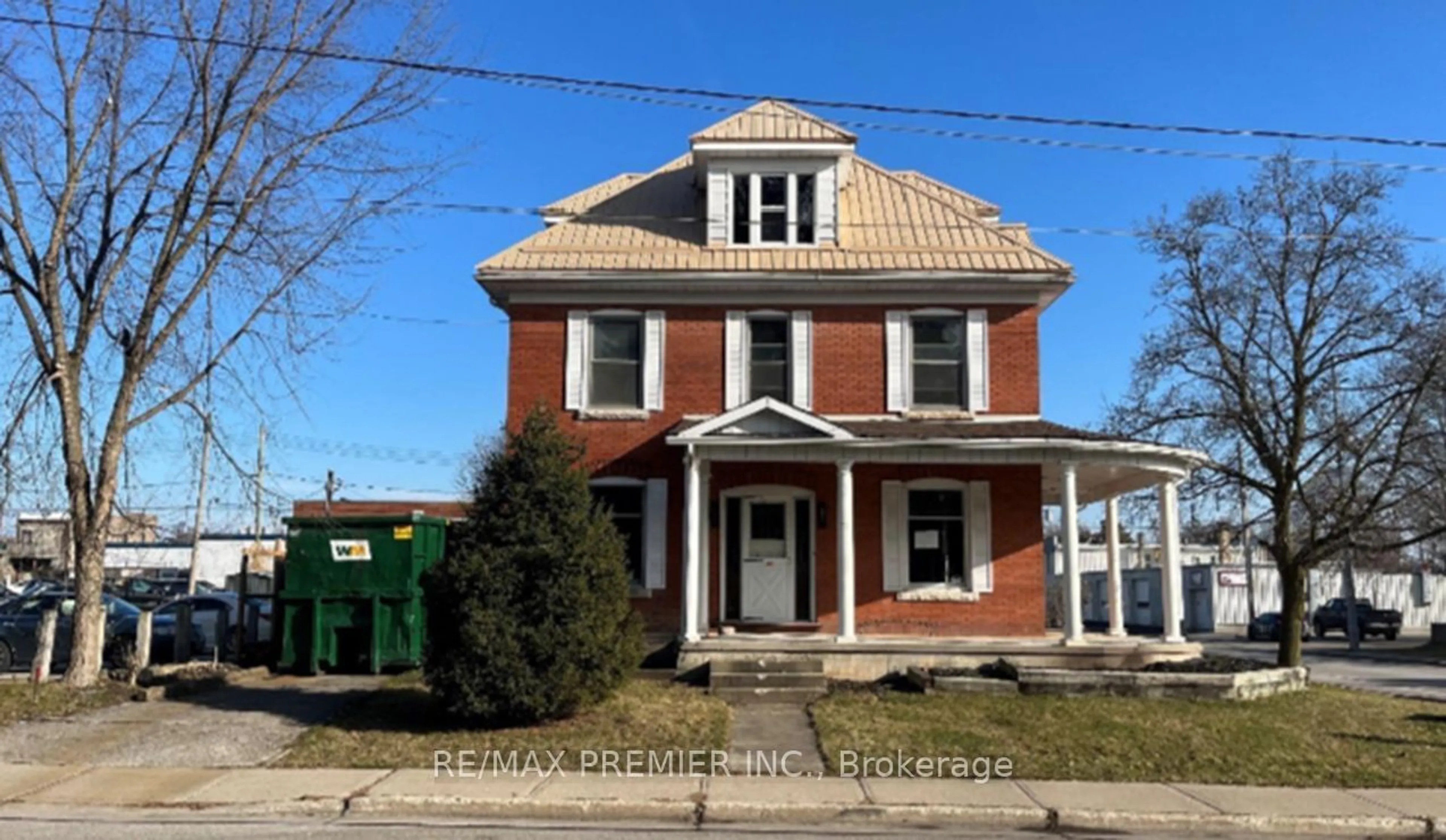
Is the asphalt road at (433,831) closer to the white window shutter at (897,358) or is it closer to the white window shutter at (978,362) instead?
the white window shutter at (978,362)

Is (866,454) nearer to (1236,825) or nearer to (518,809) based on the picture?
(1236,825)

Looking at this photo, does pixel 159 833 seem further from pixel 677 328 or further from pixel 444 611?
pixel 677 328

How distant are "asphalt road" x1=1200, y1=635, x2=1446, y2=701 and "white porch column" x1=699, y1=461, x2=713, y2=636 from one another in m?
11.6

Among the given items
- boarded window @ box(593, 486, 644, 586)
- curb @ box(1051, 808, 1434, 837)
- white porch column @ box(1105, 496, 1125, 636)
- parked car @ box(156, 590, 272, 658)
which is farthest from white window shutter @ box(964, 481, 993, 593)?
parked car @ box(156, 590, 272, 658)

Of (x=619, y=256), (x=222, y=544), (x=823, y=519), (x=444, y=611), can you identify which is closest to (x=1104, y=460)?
(x=823, y=519)

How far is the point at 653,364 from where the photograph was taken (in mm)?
18422

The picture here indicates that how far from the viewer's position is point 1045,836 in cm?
864

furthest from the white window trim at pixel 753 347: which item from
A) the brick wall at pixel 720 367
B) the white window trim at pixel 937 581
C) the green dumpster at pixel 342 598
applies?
the green dumpster at pixel 342 598

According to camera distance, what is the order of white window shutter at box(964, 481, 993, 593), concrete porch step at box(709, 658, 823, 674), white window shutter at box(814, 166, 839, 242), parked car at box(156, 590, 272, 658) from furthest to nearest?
white window shutter at box(814, 166, 839, 242) < parked car at box(156, 590, 272, 658) < white window shutter at box(964, 481, 993, 593) < concrete porch step at box(709, 658, 823, 674)

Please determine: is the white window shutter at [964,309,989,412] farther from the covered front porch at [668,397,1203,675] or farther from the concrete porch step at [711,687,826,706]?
the concrete porch step at [711,687,826,706]

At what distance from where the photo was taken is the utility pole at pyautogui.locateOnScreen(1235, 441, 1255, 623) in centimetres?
2459

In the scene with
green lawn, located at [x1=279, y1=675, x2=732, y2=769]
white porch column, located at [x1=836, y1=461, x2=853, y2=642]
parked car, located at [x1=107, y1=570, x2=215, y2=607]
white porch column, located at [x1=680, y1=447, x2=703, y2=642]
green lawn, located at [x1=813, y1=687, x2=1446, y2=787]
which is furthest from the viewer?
parked car, located at [x1=107, y1=570, x2=215, y2=607]

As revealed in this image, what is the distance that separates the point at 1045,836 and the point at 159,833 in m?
6.74

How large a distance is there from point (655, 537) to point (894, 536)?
3.89 meters
